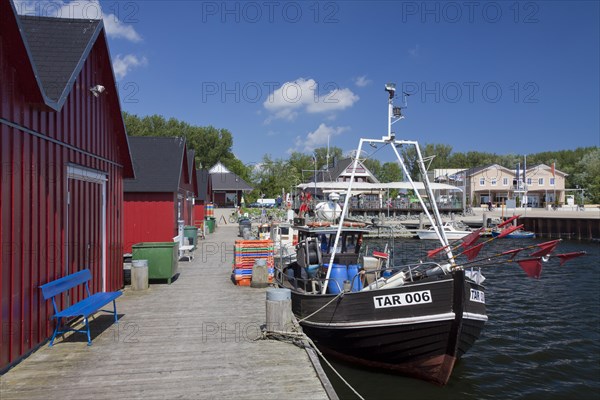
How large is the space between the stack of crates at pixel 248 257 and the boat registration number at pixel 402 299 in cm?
498

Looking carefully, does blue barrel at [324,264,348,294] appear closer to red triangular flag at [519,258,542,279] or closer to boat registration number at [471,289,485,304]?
boat registration number at [471,289,485,304]

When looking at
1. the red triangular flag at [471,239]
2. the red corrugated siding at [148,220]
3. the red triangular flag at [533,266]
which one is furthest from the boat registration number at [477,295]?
the red corrugated siding at [148,220]

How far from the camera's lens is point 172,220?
2019 centimetres

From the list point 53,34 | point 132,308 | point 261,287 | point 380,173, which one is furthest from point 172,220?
point 380,173

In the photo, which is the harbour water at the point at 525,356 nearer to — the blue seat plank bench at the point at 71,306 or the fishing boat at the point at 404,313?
the fishing boat at the point at 404,313

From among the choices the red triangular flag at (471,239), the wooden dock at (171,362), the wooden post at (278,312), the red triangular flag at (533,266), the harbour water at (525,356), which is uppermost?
the red triangular flag at (471,239)

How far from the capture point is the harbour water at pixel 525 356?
983 cm

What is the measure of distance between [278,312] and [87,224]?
15.7 feet

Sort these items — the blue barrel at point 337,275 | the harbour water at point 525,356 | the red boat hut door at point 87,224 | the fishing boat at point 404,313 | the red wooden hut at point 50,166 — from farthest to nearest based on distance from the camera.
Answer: the blue barrel at point 337,275
the harbour water at point 525,356
the red boat hut door at point 87,224
the fishing boat at point 404,313
the red wooden hut at point 50,166

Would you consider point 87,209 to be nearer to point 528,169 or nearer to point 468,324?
point 468,324

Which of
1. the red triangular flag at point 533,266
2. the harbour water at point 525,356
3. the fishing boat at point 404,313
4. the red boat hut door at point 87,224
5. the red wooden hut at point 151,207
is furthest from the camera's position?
the red wooden hut at point 151,207

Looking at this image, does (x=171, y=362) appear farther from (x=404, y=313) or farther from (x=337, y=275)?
(x=337, y=275)

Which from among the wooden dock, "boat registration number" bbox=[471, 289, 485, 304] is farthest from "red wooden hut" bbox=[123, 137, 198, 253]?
"boat registration number" bbox=[471, 289, 485, 304]

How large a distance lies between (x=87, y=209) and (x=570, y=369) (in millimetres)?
12160
